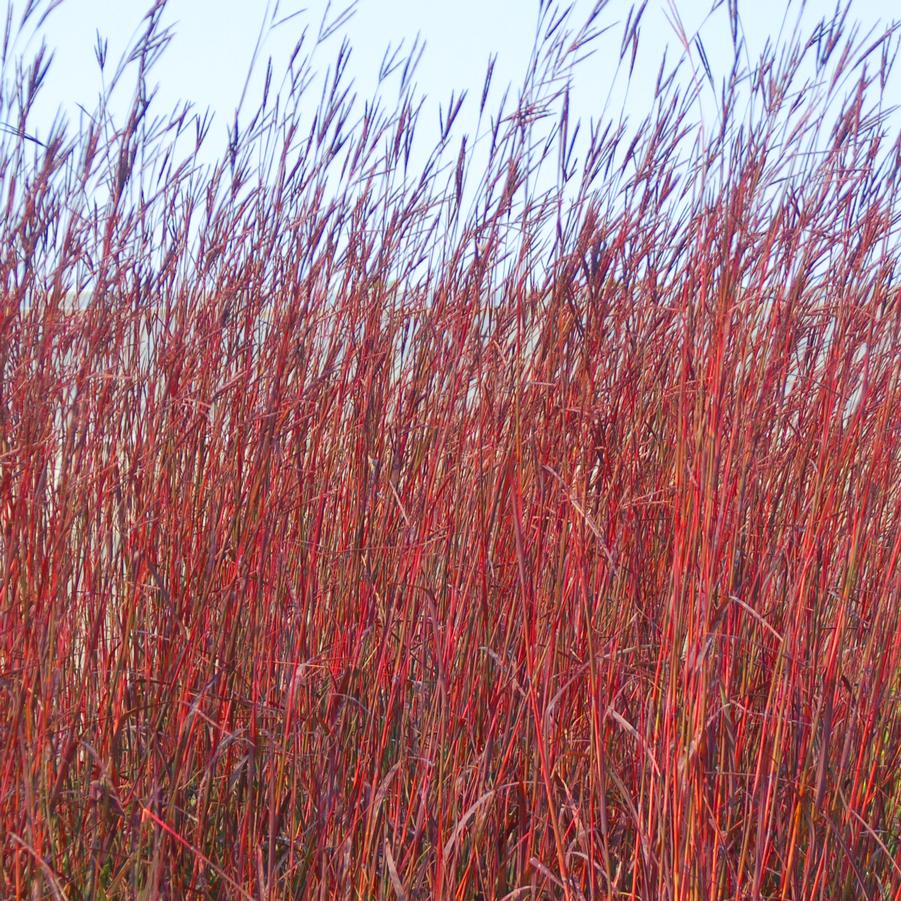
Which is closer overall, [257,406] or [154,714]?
[154,714]

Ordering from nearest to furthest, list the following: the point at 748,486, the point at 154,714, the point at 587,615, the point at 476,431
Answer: the point at 587,615
the point at 748,486
the point at 154,714
the point at 476,431

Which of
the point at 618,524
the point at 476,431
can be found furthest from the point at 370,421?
the point at 618,524

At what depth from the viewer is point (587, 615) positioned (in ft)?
3.85

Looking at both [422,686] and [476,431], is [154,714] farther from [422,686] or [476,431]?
[476,431]

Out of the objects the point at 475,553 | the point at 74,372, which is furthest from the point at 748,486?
the point at 74,372

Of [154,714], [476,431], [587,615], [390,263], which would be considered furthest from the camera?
[390,263]

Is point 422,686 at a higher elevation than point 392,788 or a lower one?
higher

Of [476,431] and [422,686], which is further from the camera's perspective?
[476,431]

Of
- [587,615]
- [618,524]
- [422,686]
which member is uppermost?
[618,524]

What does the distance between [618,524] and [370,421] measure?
385 mm

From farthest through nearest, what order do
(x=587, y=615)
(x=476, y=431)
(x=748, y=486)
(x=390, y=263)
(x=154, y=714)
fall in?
(x=390, y=263), (x=476, y=431), (x=154, y=714), (x=748, y=486), (x=587, y=615)

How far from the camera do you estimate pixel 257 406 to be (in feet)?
5.51

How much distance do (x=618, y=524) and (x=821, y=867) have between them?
1.70 ft

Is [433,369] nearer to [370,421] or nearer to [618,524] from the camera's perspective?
[370,421]
